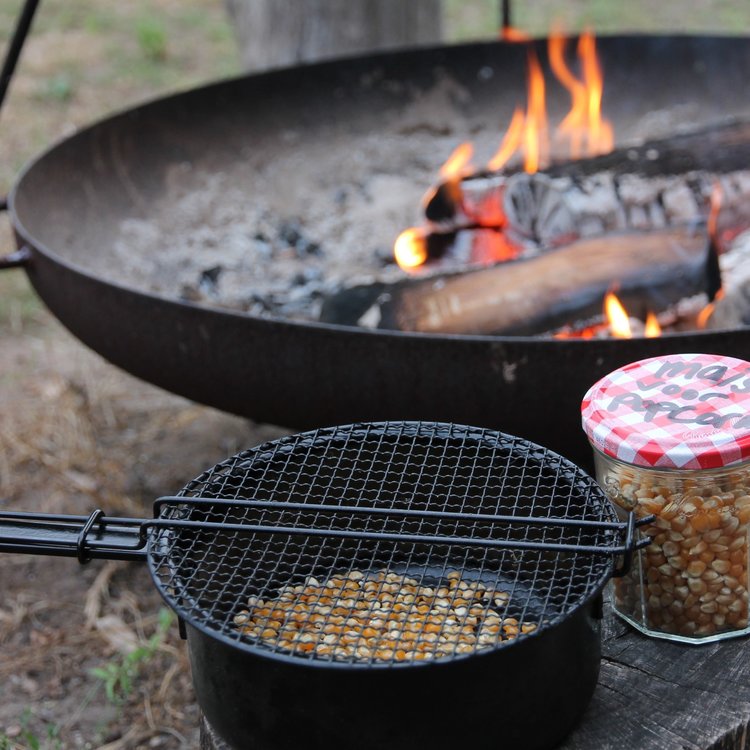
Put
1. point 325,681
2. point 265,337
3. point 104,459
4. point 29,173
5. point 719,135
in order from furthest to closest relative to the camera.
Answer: point 104,459 → point 719,135 → point 29,173 → point 265,337 → point 325,681

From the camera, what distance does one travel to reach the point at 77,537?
45.2 inches

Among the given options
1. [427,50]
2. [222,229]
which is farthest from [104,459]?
[427,50]

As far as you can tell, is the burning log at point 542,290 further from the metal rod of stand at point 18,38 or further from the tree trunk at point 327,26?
the tree trunk at point 327,26

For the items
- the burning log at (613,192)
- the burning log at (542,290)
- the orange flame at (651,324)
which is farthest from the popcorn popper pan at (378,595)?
the burning log at (613,192)

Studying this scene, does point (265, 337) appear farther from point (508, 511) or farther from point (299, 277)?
point (299, 277)

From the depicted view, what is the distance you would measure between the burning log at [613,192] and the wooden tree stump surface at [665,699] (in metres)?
1.31

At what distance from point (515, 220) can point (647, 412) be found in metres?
1.47

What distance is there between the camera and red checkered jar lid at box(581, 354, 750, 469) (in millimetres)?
1125

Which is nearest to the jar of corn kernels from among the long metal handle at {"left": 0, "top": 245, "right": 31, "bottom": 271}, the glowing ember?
the long metal handle at {"left": 0, "top": 245, "right": 31, "bottom": 271}

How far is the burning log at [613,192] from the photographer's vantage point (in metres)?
2.50

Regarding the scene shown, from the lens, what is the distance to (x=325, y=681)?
1009 mm

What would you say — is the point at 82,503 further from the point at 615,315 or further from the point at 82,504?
the point at 615,315

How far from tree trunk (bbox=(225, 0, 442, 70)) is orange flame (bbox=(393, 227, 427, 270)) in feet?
4.56

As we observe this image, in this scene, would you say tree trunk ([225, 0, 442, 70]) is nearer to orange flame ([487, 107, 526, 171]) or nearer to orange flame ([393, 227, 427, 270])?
orange flame ([487, 107, 526, 171])
